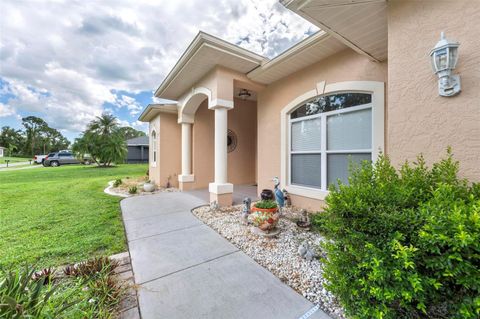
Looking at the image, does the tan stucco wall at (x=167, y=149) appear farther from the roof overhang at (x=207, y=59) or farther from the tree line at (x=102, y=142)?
the tree line at (x=102, y=142)

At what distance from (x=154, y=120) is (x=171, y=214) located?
654cm

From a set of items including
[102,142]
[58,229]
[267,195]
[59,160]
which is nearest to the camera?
[58,229]

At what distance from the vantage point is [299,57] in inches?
179

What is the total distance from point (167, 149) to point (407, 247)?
9040 millimetres

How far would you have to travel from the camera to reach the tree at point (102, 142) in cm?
1905

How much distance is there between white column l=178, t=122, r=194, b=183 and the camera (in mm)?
7855

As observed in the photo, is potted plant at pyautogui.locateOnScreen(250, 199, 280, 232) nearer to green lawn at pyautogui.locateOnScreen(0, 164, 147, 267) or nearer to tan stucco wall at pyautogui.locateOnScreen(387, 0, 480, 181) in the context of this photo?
tan stucco wall at pyautogui.locateOnScreen(387, 0, 480, 181)

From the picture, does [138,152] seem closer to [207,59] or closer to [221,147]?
[221,147]

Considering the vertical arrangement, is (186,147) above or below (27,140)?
below

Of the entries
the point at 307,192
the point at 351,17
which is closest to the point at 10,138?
the point at 307,192

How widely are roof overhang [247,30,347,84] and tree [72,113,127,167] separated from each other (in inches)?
766

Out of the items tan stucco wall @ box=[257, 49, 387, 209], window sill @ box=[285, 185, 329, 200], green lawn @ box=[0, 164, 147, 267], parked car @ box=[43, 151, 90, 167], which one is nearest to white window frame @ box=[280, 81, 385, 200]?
window sill @ box=[285, 185, 329, 200]

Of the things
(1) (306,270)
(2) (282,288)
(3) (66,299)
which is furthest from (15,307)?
(1) (306,270)

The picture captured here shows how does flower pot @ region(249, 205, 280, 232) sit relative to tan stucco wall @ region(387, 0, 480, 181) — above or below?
below
